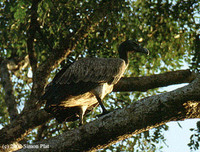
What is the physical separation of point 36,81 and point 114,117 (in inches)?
150

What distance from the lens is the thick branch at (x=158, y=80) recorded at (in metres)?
6.04

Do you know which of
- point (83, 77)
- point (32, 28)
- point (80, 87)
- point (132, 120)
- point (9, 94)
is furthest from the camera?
point (9, 94)

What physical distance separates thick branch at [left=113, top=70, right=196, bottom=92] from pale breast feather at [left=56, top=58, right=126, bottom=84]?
0.49m

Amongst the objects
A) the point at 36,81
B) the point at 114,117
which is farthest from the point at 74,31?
the point at 114,117

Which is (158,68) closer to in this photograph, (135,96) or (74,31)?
(135,96)

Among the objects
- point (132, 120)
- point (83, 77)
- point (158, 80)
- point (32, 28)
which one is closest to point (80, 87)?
point (83, 77)

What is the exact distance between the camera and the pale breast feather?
536cm

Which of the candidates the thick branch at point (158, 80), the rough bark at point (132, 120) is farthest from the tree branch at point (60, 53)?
the rough bark at point (132, 120)

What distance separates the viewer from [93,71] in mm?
5637

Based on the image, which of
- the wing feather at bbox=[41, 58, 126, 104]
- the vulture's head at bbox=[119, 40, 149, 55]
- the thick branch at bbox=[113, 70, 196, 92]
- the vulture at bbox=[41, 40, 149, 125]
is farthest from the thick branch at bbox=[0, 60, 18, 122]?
the vulture's head at bbox=[119, 40, 149, 55]

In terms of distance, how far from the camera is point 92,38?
7730 millimetres

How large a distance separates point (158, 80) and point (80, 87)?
1.87 m

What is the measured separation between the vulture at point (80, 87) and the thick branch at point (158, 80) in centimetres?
51

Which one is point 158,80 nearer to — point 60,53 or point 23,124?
point 60,53
